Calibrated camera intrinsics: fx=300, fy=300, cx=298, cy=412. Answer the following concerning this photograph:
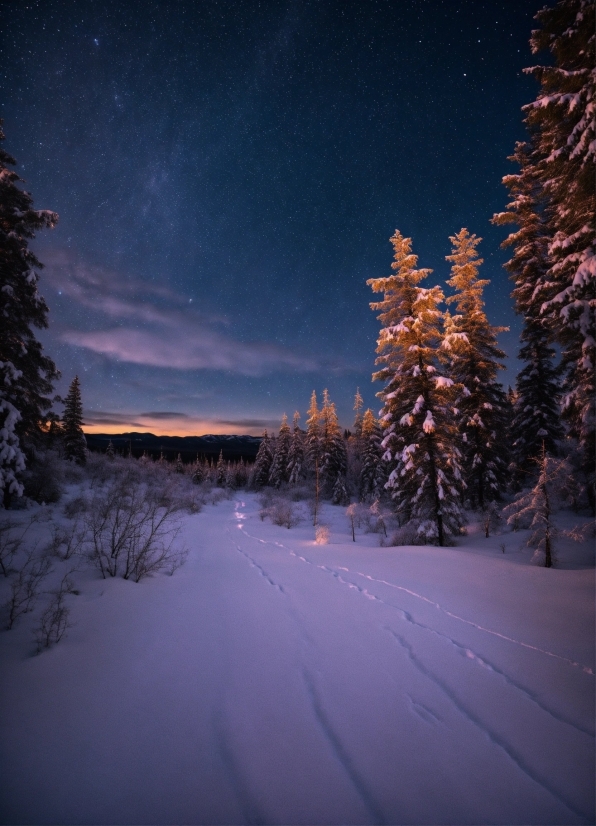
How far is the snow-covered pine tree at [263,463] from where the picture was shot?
168 feet

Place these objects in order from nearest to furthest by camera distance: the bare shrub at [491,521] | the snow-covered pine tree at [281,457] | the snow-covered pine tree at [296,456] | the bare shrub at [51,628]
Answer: the bare shrub at [51,628], the bare shrub at [491,521], the snow-covered pine tree at [296,456], the snow-covered pine tree at [281,457]

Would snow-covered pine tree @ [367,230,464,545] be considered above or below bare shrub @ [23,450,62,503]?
above

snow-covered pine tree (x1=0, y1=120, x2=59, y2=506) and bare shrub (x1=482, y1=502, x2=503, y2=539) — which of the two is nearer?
snow-covered pine tree (x1=0, y1=120, x2=59, y2=506)

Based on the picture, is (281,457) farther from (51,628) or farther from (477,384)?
(51,628)

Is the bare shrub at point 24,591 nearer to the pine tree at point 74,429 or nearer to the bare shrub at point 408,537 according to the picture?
the bare shrub at point 408,537

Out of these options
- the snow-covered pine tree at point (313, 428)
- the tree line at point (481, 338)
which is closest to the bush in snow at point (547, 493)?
the tree line at point (481, 338)

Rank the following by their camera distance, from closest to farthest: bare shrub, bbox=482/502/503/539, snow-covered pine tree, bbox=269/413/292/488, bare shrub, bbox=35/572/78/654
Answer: bare shrub, bbox=35/572/78/654
bare shrub, bbox=482/502/503/539
snow-covered pine tree, bbox=269/413/292/488

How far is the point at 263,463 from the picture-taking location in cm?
5172

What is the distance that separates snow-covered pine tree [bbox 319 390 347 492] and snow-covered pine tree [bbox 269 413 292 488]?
283 inches

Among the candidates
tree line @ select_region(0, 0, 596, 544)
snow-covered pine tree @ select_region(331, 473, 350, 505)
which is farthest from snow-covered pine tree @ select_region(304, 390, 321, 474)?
tree line @ select_region(0, 0, 596, 544)

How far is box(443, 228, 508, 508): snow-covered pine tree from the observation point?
16531mm

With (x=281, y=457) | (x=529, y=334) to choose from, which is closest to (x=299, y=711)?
(x=529, y=334)

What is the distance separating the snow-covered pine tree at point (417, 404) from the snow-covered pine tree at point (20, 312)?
1421cm

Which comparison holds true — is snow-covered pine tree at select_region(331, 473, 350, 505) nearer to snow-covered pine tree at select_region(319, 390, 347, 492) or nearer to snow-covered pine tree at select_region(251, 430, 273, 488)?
snow-covered pine tree at select_region(319, 390, 347, 492)
